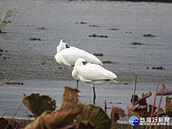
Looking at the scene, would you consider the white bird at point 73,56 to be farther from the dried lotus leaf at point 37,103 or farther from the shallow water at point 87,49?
the dried lotus leaf at point 37,103

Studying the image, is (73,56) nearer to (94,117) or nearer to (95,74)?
(95,74)

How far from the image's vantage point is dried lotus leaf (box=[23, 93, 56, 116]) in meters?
1.92

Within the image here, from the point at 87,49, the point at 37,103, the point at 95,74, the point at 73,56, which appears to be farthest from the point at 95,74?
the point at 87,49

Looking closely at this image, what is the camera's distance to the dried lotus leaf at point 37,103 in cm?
192

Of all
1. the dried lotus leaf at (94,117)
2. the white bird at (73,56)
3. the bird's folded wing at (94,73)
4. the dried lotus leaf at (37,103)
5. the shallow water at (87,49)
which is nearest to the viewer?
the dried lotus leaf at (94,117)

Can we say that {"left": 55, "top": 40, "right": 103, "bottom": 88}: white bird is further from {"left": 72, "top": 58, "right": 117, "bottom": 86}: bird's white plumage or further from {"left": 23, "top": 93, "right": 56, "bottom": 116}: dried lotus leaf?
{"left": 23, "top": 93, "right": 56, "bottom": 116}: dried lotus leaf

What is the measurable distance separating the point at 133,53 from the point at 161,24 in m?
14.5

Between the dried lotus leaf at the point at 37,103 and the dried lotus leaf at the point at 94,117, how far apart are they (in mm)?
358

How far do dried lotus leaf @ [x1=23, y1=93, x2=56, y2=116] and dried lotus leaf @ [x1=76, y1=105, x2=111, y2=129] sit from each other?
1.17 ft

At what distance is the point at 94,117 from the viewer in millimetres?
1632

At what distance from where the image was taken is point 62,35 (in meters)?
22.6

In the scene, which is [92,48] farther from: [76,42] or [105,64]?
[105,64]

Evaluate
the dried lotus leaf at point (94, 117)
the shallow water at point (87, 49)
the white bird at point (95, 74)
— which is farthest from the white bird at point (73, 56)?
the dried lotus leaf at point (94, 117)

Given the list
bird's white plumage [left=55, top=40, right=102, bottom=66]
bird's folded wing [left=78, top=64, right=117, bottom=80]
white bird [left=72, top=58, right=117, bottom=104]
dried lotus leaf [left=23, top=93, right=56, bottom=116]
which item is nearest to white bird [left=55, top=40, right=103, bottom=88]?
bird's white plumage [left=55, top=40, right=102, bottom=66]
